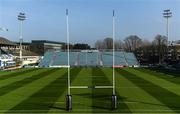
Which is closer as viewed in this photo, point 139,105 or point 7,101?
point 139,105

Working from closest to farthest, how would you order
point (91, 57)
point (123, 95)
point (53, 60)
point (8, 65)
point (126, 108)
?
point (126, 108) < point (123, 95) < point (8, 65) < point (53, 60) < point (91, 57)

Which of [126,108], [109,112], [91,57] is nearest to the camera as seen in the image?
[109,112]

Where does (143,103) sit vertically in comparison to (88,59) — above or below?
below

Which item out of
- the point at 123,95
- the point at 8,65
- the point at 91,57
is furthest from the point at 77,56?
the point at 123,95

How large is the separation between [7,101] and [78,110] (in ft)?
19.9

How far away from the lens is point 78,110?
72.7 ft

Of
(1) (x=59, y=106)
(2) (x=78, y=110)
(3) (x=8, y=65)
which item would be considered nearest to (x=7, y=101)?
(1) (x=59, y=106)

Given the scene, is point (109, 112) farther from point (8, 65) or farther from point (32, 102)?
point (8, 65)

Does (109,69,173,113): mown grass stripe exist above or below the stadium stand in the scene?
below

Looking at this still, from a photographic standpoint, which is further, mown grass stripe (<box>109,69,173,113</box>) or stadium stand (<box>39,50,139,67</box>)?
stadium stand (<box>39,50,139,67</box>)

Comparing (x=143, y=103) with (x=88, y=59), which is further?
(x=88, y=59)

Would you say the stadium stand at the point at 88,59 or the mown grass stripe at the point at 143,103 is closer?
the mown grass stripe at the point at 143,103

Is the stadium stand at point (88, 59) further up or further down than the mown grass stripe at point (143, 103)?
further up

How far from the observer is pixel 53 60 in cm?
11838
